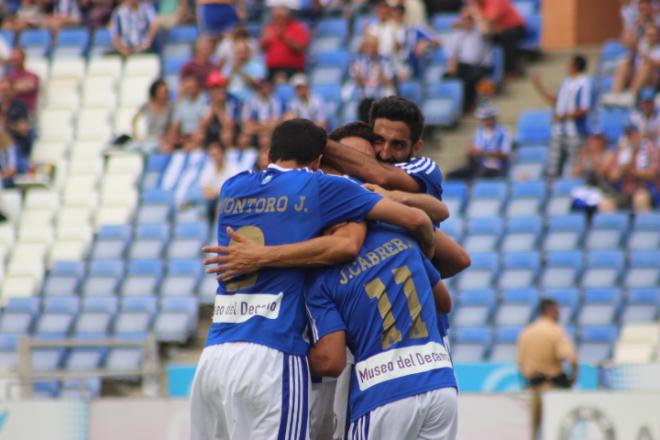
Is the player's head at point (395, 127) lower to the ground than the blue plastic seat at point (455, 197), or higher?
higher

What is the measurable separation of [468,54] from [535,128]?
46.7 inches

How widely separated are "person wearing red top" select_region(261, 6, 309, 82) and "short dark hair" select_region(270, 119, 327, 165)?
1112 centimetres

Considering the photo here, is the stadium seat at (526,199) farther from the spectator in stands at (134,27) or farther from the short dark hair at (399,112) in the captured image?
the short dark hair at (399,112)

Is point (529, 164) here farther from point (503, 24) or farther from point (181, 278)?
point (181, 278)

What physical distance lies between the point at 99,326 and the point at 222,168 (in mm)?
2058

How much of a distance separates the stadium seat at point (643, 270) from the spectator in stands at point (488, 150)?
6.61 ft

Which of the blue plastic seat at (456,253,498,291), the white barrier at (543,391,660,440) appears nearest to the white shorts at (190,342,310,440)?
the white barrier at (543,391,660,440)

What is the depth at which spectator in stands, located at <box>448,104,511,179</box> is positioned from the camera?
16.4 metres

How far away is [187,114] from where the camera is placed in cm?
1781

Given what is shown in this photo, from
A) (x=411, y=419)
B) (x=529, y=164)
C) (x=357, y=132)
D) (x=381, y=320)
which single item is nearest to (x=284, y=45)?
(x=529, y=164)

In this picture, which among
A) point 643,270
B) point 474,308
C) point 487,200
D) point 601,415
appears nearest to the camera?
point 601,415

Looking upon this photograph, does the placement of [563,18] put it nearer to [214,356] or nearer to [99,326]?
[99,326]

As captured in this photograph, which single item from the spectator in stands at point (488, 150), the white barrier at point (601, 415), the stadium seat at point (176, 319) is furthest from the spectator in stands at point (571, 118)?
the white barrier at point (601, 415)

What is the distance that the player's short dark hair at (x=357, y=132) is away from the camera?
727 cm
